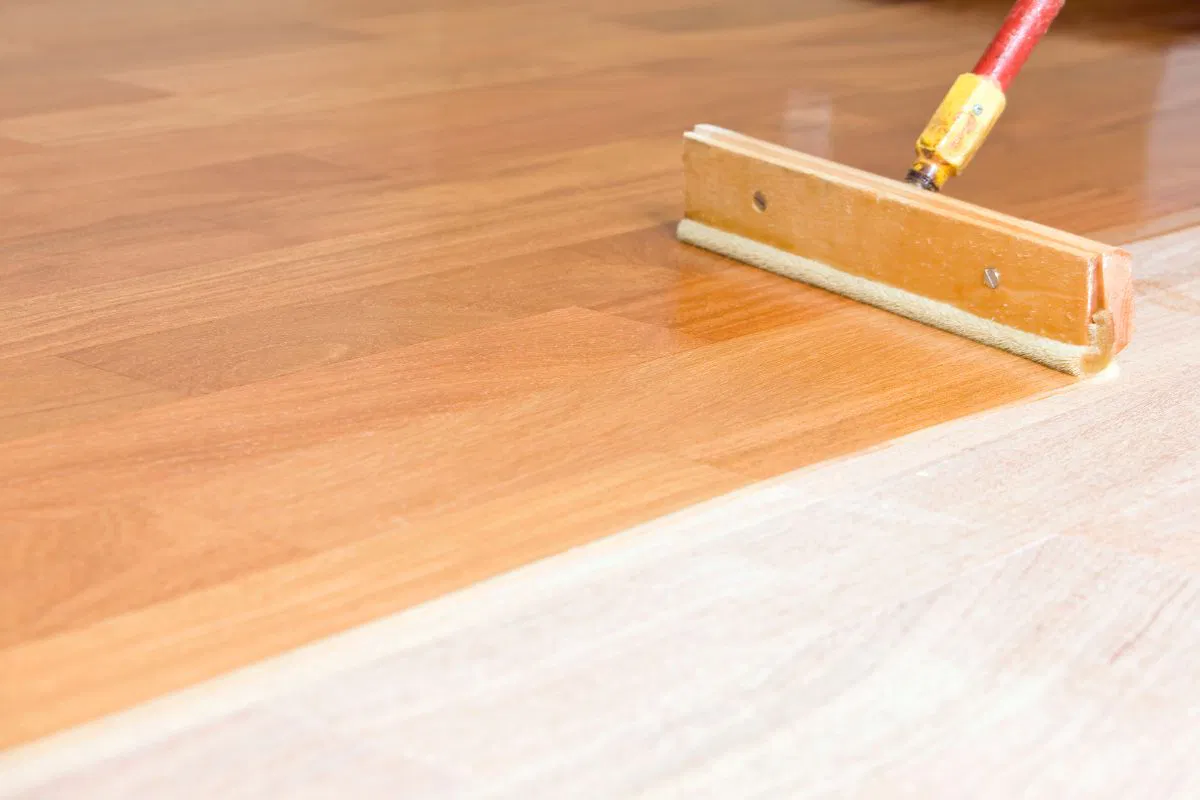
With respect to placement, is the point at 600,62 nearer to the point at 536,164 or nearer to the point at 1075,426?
the point at 536,164

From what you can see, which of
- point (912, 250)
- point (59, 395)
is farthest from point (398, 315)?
point (912, 250)

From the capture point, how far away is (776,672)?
2.31 ft

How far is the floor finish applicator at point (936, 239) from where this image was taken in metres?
1.06

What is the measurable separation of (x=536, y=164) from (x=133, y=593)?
0.90m

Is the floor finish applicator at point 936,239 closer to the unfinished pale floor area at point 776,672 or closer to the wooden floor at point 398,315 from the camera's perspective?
the wooden floor at point 398,315

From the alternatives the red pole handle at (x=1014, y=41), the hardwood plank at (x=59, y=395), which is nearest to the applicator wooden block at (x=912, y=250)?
the red pole handle at (x=1014, y=41)

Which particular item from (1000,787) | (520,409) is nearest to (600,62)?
(520,409)

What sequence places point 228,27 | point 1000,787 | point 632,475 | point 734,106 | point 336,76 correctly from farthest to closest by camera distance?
point 228,27 < point 336,76 < point 734,106 < point 632,475 < point 1000,787

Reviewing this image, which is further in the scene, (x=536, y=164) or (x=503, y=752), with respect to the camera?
(x=536, y=164)

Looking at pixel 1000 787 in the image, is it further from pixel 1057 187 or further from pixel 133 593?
pixel 1057 187

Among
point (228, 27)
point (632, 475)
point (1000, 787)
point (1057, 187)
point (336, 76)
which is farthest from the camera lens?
point (228, 27)

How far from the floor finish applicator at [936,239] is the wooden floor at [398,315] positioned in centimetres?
2

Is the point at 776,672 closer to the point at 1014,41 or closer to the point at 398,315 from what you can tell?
the point at 398,315

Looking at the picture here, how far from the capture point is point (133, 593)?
76 centimetres
